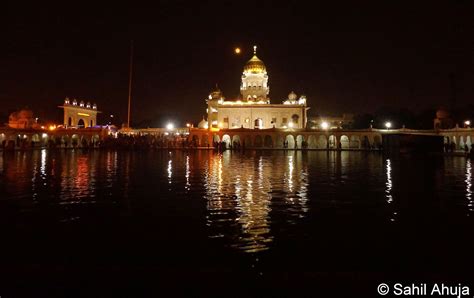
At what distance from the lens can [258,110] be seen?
73375 mm

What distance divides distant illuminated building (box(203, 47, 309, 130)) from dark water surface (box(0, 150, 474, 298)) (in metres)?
54.3

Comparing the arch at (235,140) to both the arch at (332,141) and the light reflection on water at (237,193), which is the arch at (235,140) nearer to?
the arch at (332,141)

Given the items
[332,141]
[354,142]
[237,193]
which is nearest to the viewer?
[237,193]

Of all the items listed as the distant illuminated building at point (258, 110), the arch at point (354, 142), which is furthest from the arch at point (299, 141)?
the arch at point (354, 142)

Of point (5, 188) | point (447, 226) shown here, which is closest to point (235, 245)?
point (447, 226)

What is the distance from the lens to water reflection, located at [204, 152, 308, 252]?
10.4 meters

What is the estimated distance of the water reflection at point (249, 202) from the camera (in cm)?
1043

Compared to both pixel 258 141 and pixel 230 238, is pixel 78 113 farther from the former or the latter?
pixel 230 238

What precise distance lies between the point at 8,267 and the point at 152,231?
3.74 m

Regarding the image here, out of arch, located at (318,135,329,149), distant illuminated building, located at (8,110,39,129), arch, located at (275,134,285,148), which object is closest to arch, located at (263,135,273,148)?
arch, located at (275,134,285,148)

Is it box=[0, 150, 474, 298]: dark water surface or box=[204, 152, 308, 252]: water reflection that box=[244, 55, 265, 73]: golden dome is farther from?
box=[0, 150, 474, 298]: dark water surface

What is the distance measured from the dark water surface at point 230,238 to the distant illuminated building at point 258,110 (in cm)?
5432

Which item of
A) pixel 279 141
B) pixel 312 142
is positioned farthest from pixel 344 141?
pixel 279 141

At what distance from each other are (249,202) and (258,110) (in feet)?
193
